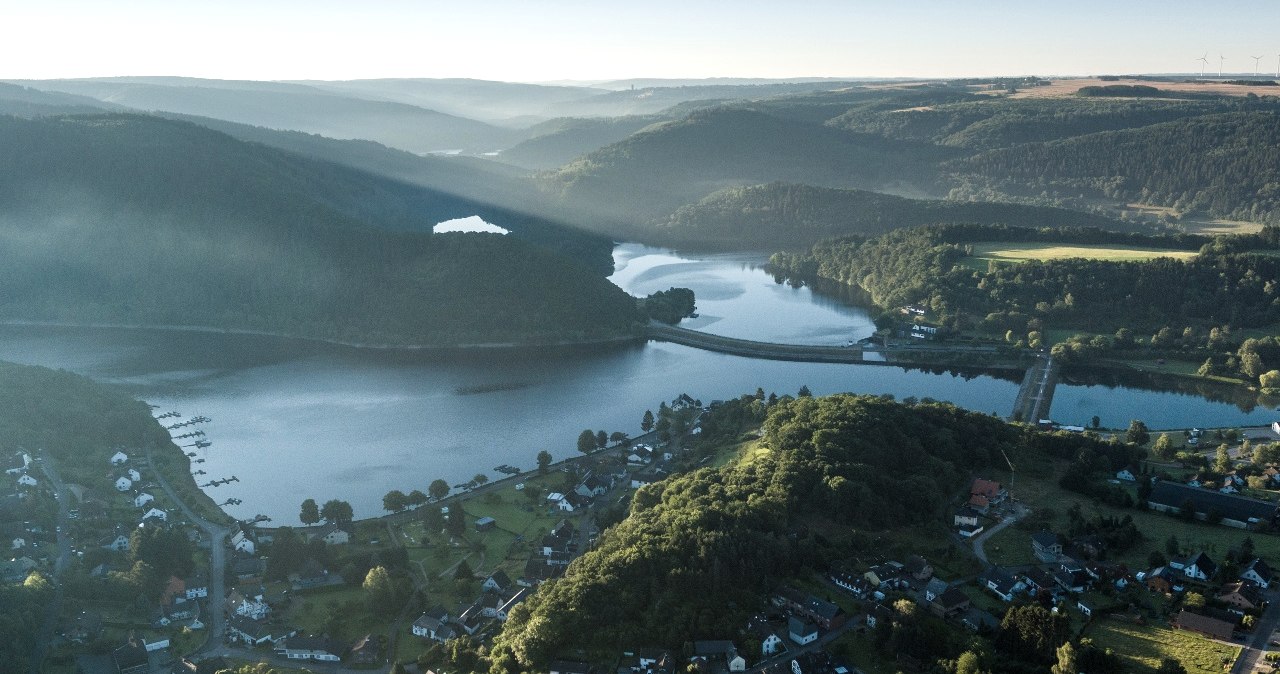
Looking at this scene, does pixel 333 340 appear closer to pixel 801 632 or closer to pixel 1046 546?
pixel 801 632

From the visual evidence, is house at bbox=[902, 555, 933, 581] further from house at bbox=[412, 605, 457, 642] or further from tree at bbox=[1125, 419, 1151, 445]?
tree at bbox=[1125, 419, 1151, 445]

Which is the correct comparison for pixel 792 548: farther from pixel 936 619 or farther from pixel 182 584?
pixel 182 584

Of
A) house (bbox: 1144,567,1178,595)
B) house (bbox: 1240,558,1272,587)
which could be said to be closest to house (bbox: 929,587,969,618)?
house (bbox: 1144,567,1178,595)

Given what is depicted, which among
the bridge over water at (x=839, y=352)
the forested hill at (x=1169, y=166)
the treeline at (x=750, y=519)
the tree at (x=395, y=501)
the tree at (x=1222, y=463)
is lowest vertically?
the bridge over water at (x=839, y=352)

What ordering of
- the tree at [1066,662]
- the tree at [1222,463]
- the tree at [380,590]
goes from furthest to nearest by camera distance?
the tree at [1222,463], the tree at [380,590], the tree at [1066,662]

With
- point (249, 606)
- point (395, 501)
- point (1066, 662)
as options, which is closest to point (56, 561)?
point (249, 606)

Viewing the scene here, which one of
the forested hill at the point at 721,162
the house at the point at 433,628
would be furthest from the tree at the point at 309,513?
the forested hill at the point at 721,162

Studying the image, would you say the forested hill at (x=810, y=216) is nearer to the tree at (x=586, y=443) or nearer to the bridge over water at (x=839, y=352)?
the bridge over water at (x=839, y=352)
